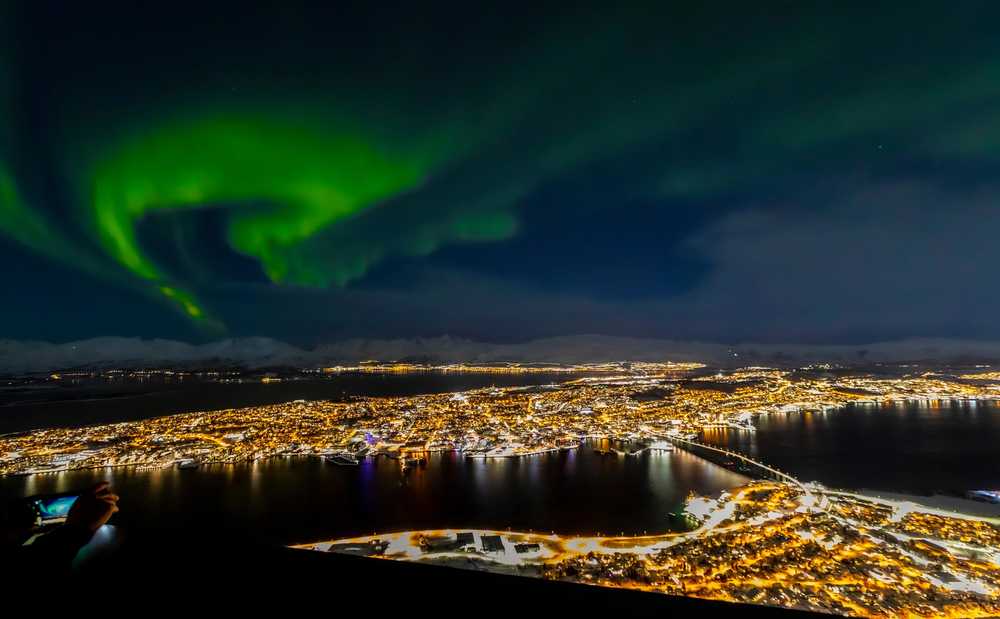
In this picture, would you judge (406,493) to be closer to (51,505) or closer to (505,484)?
(505,484)

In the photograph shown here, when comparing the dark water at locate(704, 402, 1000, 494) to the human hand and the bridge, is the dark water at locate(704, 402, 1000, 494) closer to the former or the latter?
the bridge

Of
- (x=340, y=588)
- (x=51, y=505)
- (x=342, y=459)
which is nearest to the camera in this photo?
(x=340, y=588)

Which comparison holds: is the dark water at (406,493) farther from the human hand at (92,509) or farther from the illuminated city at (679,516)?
the human hand at (92,509)

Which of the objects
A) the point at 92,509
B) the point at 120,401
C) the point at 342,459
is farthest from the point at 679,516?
the point at 120,401

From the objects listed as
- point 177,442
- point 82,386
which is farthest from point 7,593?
point 82,386

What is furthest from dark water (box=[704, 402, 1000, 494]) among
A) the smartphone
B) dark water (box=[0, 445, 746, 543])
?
the smartphone

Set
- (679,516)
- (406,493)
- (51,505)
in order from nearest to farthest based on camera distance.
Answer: (51,505)
(679,516)
(406,493)

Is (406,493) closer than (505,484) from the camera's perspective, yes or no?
Yes
